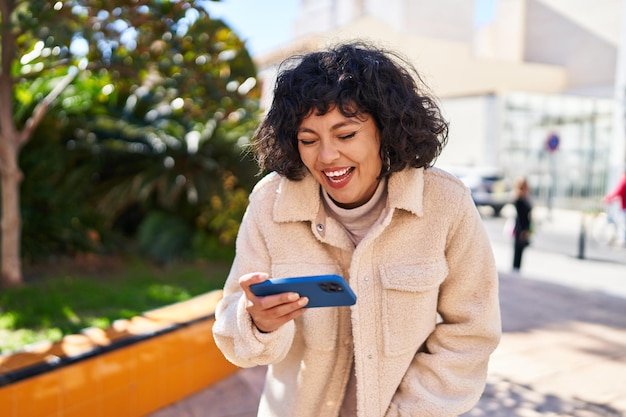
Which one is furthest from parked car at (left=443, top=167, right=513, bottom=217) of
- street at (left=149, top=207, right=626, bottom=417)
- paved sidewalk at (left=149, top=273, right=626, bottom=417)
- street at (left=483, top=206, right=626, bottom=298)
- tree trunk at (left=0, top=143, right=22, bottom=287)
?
tree trunk at (left=0, top=143, right=22, bottom=287)

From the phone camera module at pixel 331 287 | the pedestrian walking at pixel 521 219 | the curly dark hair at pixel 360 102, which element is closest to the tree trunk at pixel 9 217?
the curly dark hair at pixel 360 102

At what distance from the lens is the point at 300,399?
5.38ft

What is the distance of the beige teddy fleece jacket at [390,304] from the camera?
156 cm

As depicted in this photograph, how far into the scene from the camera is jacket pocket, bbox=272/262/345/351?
161cm

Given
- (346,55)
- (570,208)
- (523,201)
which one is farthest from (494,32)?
(346,55)

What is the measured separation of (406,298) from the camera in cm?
157

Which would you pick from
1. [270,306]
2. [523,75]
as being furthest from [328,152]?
[523,75]

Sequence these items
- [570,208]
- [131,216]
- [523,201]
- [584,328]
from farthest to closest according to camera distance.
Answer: [570,208]
[523,201]
[131,216]
[584,328]

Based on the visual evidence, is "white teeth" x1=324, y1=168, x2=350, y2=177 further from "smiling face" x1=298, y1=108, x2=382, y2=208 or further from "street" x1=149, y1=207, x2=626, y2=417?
"street" x1=149, y1=207, x2=626, y2=417

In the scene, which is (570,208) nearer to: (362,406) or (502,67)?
(502,67)

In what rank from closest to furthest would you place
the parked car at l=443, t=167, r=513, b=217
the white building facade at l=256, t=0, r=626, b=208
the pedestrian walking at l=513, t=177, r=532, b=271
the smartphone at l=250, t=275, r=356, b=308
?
the smartphone at l=250, t=275, r=356, b=308
the pedestrian walking at l=513, t=177, r=532, b=271
the parked car at l=443, t=167, r=513, b=217
the white building facade at l=256, t=0, r=626, b=208

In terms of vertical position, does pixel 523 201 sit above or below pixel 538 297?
above

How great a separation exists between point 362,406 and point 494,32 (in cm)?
4628

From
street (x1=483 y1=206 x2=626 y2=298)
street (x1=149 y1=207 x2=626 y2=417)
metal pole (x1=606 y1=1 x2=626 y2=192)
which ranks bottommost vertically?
street (x1=483 y1=206 x2=626 y2=298)
